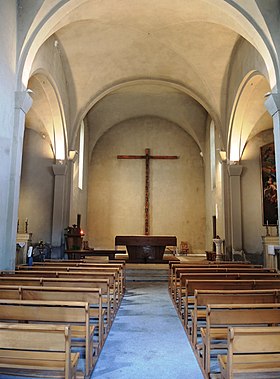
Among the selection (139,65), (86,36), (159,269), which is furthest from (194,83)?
(159,269)

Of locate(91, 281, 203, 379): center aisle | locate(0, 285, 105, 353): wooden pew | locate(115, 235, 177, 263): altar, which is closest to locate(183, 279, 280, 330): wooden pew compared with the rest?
locate(91, 281, 203, 379): center aisle

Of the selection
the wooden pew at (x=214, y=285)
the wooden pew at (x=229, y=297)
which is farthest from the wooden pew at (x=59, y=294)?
the wooden pew at (x=214, y=285)

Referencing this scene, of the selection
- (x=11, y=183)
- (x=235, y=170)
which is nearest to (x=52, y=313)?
(x=11, y=183)

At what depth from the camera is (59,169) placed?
12.5 m

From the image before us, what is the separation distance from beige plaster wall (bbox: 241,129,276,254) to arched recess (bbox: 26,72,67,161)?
6.78 meters

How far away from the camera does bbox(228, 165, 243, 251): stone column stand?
11.9 metres

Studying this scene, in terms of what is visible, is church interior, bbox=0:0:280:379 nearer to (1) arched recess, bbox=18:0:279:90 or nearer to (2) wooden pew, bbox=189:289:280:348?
(1) arched recess, bbox=18:0:279:90

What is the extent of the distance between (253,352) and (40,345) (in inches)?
59.2

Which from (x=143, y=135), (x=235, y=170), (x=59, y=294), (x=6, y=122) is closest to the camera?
(x=59, y=294)

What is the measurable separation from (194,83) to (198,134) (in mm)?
5320

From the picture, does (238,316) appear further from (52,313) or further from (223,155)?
(223,155)

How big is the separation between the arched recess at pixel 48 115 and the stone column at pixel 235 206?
6.27m

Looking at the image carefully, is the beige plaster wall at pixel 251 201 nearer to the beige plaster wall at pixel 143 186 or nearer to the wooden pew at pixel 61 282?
the beige plaster wall at pixel 143 186

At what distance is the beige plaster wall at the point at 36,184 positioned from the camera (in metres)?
12.4
